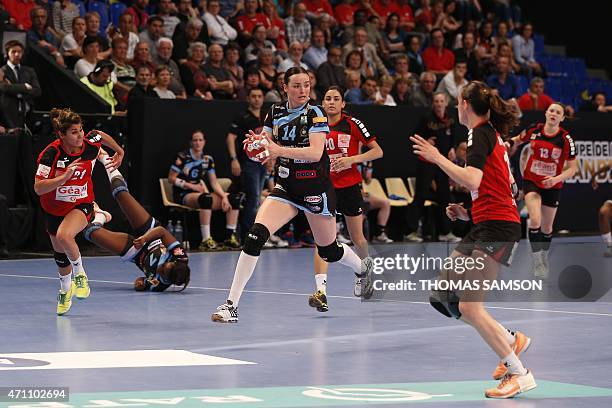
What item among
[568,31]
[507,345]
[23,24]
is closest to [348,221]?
[507,345]

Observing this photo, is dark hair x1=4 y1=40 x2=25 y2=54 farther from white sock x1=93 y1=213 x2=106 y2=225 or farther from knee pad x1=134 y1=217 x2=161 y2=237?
knee pad x1=134 y1=217 x2=161 y2=237

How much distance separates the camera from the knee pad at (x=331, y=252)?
35.7 feet

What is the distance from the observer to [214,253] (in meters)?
18.0

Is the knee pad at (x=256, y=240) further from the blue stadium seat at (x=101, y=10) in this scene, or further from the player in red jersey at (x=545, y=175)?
the blue stadium seat at (x=101, y=10)

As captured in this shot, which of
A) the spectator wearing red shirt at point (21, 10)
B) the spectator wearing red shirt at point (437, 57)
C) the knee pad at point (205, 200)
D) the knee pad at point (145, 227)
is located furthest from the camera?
the spectator wearing red shirt at point (437, 57)

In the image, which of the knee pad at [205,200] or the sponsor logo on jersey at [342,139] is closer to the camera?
the sponsor logo on jersey at [342,139]

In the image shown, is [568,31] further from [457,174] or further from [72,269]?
[457,174]

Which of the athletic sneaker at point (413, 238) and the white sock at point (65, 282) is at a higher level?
the white sock at point (65, 282)

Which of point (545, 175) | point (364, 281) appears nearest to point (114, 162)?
point (364, 281)

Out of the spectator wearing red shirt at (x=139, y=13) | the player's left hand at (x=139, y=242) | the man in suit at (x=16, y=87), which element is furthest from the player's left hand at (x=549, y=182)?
the spectator wearing red shirt at (x=139, y=13)

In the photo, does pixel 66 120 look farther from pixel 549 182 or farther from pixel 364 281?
pixel 549 182

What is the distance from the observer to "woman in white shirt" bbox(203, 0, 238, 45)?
21016mm

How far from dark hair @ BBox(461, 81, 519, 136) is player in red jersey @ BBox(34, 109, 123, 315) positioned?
15.6ft

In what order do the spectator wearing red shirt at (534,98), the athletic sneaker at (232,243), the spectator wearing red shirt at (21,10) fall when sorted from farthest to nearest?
the spectator wearing red shirt at (534,98) → the spectator wearing red shirt at (21,10) → the athletic sneaker at (232,243)
